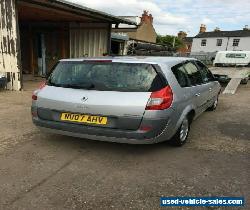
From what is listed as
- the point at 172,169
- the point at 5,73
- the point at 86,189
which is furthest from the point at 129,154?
the point at 5,73

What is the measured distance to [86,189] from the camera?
3.25m

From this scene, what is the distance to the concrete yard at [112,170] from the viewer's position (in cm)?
307

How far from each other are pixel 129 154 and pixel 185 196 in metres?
1.36

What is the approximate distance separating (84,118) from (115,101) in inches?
21.3

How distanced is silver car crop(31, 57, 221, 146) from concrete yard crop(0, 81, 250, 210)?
0.39 m

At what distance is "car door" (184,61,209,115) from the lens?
5.05 metres

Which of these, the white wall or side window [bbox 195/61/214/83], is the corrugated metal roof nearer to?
side window [bbox 195/61/214/83]

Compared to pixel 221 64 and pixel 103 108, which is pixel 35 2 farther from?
pixel 221 64

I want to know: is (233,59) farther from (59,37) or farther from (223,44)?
(223,44)

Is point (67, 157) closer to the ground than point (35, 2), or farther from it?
closer to the ground

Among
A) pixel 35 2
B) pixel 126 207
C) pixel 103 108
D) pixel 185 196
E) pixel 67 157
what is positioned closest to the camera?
pixel 126 207

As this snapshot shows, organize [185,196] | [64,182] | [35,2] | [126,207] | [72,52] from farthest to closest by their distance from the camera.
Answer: [72,52], [35,2], [64,182], [185,196], [126,207]

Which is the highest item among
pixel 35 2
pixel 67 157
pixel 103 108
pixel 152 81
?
pixel 35 2

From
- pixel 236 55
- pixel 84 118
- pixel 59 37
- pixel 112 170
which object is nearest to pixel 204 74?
pixel 84 118
